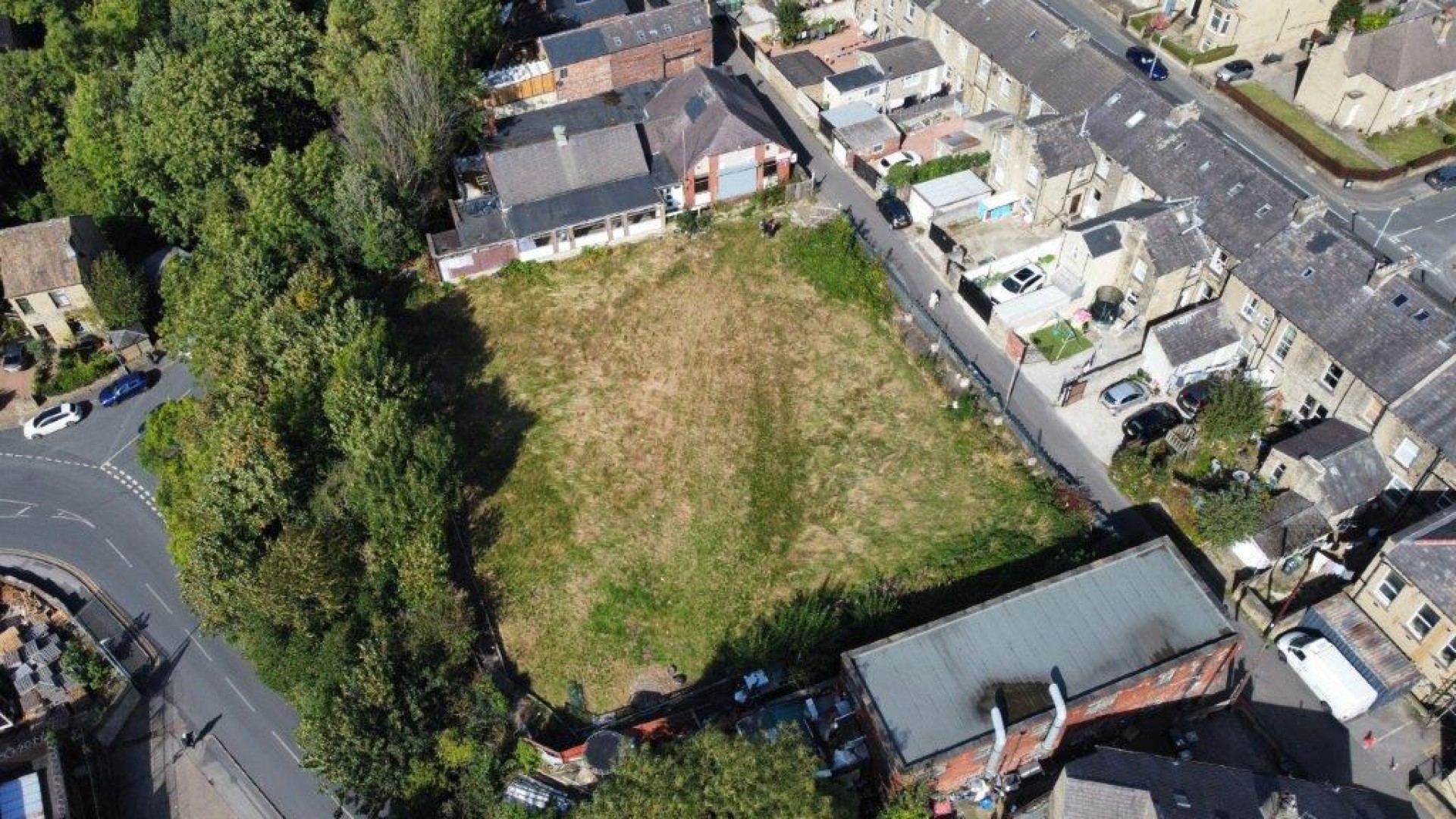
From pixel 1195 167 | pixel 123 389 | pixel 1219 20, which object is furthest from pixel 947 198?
pixel 123 389

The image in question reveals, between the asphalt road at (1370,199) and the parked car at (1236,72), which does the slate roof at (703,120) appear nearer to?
the asphalt road at (1370,199)

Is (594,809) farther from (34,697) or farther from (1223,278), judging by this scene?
(1223,278)

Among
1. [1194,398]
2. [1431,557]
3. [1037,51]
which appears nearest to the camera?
[1431,557]

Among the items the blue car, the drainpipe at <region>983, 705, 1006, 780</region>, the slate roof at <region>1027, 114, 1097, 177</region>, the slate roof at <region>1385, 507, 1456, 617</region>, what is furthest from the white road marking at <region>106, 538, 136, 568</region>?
the slate roof at <region>1385, 507, 1456, 617</region>

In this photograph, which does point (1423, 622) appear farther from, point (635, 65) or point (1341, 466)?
point (635, 65)

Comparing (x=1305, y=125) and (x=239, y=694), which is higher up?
(x=1305, y=125)

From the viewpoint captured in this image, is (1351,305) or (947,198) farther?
(947,198)
